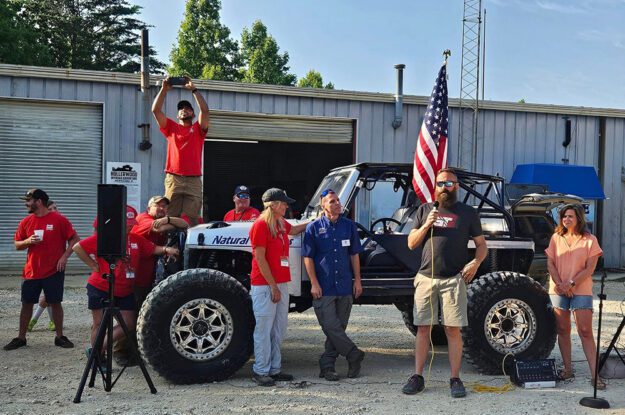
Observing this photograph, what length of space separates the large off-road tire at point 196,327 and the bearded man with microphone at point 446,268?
5.43ft

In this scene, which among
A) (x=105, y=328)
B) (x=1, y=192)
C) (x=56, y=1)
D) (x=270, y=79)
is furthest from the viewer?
(x=56, y=1)

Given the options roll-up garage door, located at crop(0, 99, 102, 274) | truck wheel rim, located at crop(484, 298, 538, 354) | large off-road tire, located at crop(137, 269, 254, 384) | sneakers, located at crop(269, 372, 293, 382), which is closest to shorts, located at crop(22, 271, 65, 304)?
large off-road tire, located at crop(137, 269, 254, 384)

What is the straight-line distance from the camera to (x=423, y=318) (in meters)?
6.26

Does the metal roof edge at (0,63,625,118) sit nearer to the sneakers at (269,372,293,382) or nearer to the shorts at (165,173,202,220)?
the shorts at (165,173,202,220)

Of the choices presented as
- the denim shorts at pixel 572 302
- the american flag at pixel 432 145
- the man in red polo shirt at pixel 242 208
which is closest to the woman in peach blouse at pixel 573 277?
the denim shorts at pixel 572 302

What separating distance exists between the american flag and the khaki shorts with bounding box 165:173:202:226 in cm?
247

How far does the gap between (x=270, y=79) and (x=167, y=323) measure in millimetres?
36075

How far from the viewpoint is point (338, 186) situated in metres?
7.41

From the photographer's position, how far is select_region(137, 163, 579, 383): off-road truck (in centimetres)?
639

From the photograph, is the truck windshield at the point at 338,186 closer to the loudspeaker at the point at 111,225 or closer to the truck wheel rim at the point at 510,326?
the truck wheel rim at the point at 510,326

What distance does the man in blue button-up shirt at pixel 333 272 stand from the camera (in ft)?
21.9

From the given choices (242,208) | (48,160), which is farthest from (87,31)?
(242,208)

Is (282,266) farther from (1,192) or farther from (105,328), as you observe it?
(1,192)

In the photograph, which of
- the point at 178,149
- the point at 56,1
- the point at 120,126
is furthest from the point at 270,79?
the point at 178,149
